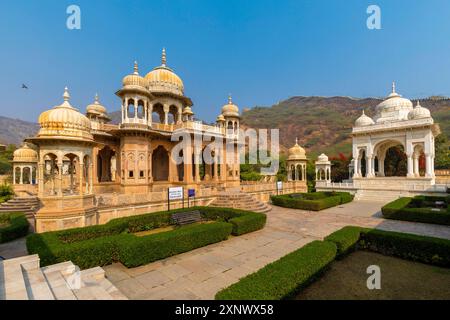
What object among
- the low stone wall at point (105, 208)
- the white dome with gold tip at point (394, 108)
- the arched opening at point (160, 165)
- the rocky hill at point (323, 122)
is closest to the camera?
the low stone wall at point (105, 208)

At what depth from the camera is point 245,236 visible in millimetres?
11617

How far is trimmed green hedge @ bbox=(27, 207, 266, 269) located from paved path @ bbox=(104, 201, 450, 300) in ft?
1.14

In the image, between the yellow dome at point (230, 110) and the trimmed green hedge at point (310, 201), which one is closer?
the trimmed green hedge at point (310, 201)

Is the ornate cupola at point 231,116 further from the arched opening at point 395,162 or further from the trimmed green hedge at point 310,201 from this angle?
the arched opening at point 395,162

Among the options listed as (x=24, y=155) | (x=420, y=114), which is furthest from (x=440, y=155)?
(x=24, y=155)

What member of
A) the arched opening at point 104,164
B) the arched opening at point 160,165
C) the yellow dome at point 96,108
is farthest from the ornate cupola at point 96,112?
the arched opening at point 160,165

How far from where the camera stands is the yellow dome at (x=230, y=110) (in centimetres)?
2656

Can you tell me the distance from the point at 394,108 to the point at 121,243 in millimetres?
42837

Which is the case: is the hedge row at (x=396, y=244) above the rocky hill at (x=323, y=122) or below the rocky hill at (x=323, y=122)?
below

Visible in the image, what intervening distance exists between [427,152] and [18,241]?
4118 cm

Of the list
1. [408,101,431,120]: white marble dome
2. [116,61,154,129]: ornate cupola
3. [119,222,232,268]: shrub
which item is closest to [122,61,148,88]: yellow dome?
[116,61,154,129]: ornate cupola

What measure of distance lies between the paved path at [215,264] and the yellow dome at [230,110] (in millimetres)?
16506

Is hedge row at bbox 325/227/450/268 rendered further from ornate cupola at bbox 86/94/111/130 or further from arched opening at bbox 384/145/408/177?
arched opening at bbox 384/145/408/177

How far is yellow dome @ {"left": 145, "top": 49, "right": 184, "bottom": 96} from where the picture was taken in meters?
23.7
